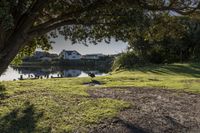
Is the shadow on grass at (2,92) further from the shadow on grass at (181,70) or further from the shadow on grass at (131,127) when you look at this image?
the shadow on grass at (181,70)

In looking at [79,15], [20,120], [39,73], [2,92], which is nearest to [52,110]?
[20,120]

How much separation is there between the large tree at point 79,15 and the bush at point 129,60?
4594 cm

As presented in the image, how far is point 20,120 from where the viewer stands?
1490 cm

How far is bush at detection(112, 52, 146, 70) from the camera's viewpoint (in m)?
60.6

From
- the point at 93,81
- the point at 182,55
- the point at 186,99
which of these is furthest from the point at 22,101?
the point at 182,55

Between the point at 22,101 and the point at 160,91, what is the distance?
8338mm

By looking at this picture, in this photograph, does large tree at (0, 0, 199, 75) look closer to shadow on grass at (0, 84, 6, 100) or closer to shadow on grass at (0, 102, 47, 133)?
shadow on grass at (0, 102, 47, 133)

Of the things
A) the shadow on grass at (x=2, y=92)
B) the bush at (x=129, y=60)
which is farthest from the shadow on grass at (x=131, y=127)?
the bush at (x=129, y=60)

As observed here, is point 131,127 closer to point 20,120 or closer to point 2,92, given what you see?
point 20,120

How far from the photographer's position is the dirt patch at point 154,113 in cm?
1404

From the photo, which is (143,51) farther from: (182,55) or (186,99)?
(186,99)

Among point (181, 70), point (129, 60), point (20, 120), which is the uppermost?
point (129, 60)

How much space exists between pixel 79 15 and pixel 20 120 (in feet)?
15.4

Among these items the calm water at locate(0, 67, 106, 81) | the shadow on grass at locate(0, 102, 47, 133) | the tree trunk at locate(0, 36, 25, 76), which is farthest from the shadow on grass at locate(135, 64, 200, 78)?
the tree trunk at locate(0, 36, 25, 76)
